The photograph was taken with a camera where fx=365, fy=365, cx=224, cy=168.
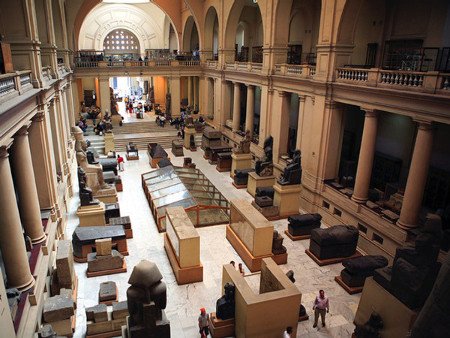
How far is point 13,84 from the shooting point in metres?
7.71

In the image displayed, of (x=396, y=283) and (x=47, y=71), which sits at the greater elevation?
(x=47, y=71)

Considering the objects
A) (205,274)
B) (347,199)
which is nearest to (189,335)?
(205,274)

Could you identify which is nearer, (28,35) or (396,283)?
(396,283)

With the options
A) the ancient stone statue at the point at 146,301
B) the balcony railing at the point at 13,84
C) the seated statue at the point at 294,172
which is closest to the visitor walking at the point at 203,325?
the ancient stone statue at the point at 146,301

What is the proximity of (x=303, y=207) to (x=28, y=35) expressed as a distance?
1119 centimetres

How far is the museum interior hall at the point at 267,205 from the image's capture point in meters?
7.11

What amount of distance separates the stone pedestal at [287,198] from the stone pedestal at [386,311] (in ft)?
19.7

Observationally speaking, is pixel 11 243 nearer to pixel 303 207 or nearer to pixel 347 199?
pixel 347 199

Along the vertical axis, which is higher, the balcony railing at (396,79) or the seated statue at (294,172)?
the balcony railing at (396,79)

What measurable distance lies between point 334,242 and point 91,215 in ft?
25.0

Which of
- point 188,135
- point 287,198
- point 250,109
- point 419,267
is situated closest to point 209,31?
point 188,135

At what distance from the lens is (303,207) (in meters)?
15.0

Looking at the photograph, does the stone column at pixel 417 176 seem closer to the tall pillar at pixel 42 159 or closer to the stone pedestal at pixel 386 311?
the stone pedestal at pixel 386 311

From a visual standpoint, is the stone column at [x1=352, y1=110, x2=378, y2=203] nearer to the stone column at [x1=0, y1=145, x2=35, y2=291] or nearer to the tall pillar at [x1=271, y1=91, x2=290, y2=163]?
the tall pillar at [x1=271, y1=91, x2=290, y2=163]
